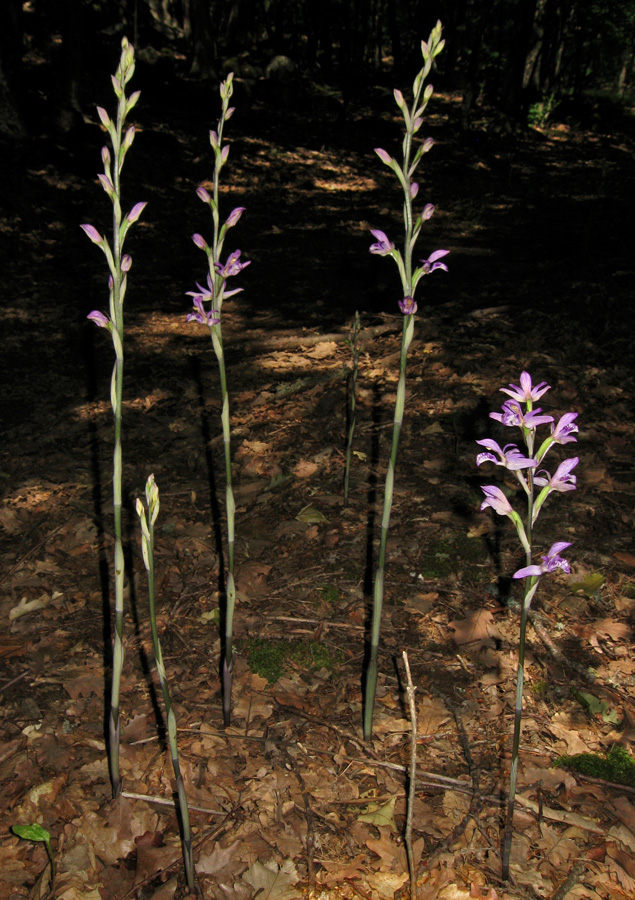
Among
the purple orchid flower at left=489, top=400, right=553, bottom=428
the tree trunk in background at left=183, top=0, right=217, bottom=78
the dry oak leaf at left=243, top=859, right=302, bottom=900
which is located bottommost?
the dry oak leaf at left=243, top=859, right=302, bottom=900

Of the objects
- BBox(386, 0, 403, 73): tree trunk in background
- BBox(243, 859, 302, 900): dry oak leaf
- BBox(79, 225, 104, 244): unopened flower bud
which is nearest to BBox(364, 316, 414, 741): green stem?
BBox(243, 859, 302, 900): dry oak leaf

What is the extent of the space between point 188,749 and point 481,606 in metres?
1.26

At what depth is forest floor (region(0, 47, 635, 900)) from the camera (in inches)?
74.4

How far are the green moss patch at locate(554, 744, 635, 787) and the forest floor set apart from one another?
0.11 feet

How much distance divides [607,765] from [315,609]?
1.19m

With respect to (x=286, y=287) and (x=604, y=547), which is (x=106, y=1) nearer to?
(x=286, y=287)

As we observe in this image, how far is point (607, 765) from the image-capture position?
207cm

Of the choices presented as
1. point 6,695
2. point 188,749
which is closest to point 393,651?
point 188,749

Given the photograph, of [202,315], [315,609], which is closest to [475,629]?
[315,609]

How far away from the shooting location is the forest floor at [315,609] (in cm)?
189

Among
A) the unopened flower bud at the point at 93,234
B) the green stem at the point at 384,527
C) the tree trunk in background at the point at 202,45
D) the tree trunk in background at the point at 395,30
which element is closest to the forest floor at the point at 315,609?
the green stem at the point at 384,527

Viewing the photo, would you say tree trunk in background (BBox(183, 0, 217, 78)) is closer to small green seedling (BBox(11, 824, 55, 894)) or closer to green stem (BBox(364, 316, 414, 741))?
green stem (BBox(364, 316, 414, 741))

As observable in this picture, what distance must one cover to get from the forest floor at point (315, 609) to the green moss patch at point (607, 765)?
0.11 ft

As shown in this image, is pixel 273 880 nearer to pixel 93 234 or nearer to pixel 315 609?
pixel 315 609
